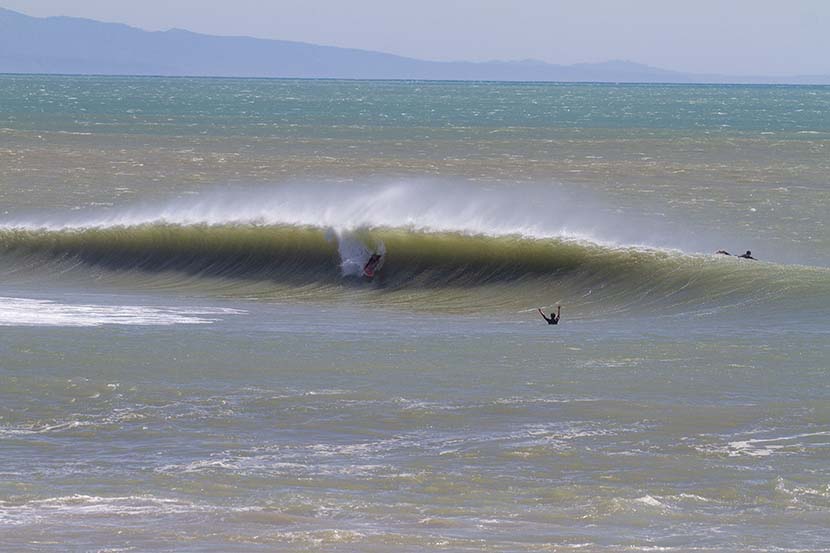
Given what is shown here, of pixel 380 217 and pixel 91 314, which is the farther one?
pixel 380 217

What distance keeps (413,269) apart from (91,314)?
7.44m

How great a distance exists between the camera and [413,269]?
2588cm

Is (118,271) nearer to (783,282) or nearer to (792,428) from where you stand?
(783,282)

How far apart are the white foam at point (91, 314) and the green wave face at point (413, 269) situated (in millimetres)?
3936

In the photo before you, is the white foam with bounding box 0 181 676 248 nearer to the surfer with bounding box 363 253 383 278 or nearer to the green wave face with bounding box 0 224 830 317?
the green wave face with bounding box 0 224 830 317

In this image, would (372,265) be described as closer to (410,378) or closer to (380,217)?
(380,217)

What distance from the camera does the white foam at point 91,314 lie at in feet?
62.0

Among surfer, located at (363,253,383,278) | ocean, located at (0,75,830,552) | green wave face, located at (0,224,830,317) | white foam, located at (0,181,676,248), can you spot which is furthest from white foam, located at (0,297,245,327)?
white foam, located at (0,181,676,248)

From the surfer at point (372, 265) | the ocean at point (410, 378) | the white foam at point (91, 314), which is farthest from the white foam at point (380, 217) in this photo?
the white foam at point (91, 314)

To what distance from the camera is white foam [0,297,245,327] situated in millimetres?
18891

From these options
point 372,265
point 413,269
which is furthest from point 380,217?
point 413,269

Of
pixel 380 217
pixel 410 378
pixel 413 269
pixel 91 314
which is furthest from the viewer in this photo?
pixel 380 217

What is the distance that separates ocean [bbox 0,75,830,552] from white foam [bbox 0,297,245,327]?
0.30 feet

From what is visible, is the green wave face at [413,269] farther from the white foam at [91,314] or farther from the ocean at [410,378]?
the white foam at [91,314]
